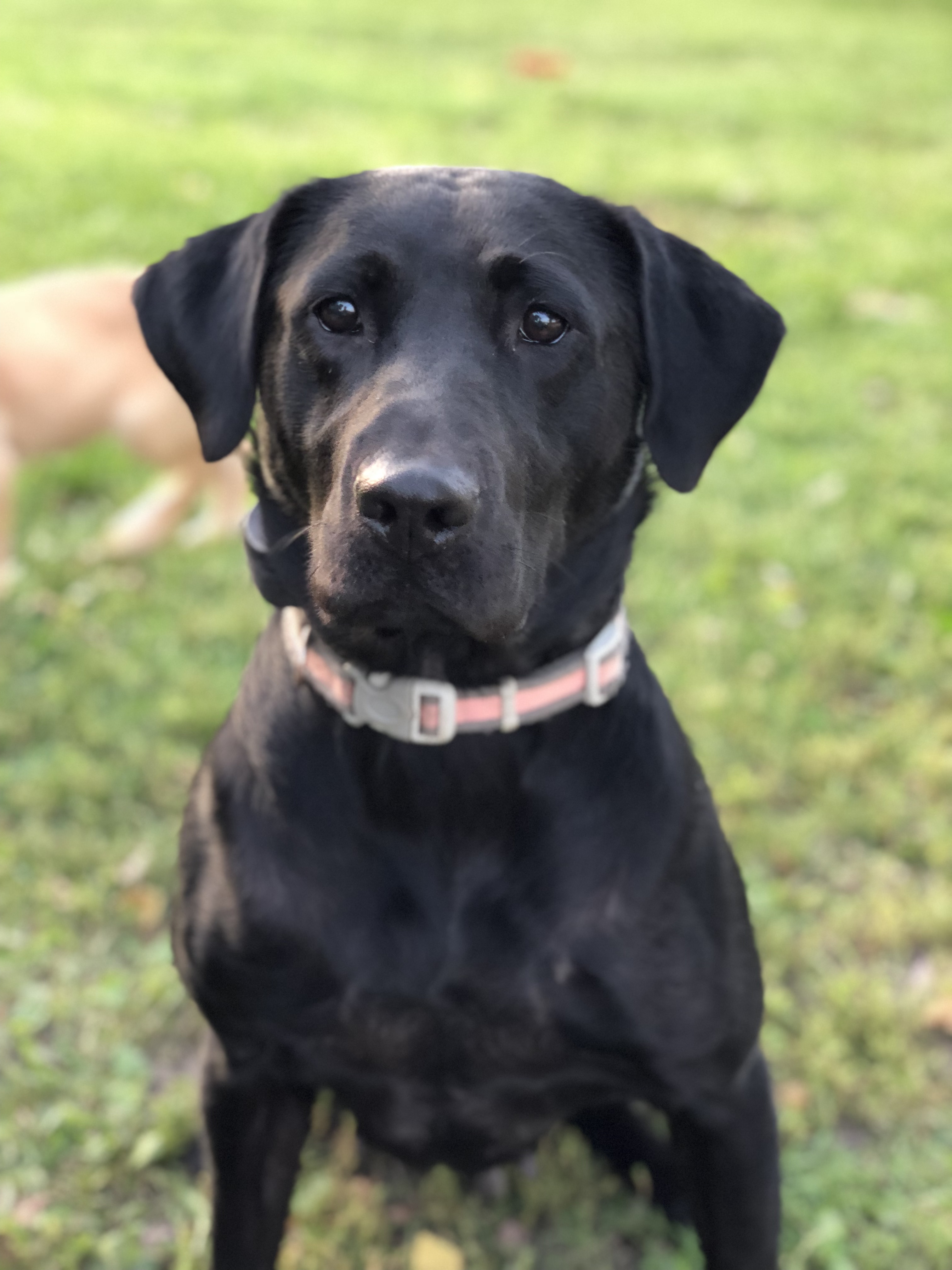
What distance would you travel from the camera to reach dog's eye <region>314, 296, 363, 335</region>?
1.92m

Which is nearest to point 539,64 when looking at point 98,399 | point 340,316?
point 98,399

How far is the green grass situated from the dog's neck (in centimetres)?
113

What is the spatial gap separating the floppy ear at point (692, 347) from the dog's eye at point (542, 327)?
0.50 feet

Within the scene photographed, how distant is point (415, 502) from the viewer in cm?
160

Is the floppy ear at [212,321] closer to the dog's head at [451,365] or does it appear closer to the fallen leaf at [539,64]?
the dog's head at [451,365]

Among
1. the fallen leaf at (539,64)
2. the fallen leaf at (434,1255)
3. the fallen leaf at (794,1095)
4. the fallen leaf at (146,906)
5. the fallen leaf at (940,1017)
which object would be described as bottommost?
the fallen leaf at (539,64)

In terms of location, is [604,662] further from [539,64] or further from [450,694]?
[539,64]

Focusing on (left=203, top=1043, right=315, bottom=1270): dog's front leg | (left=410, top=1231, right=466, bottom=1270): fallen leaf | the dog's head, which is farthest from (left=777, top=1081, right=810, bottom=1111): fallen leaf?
the dog's head

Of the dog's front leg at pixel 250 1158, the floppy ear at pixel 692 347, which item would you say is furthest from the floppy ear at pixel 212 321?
the dog's front leg at pixel 250 1158

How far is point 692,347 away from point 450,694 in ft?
2.18

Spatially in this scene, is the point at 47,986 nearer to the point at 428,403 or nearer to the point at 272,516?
the point at 272,516

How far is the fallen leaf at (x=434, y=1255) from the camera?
238cm

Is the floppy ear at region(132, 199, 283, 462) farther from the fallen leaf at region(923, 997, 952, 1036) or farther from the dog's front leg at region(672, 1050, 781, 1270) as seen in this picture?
the fallen leaf at region(923, 997, 952, 1036)

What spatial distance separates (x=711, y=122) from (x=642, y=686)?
898cm
